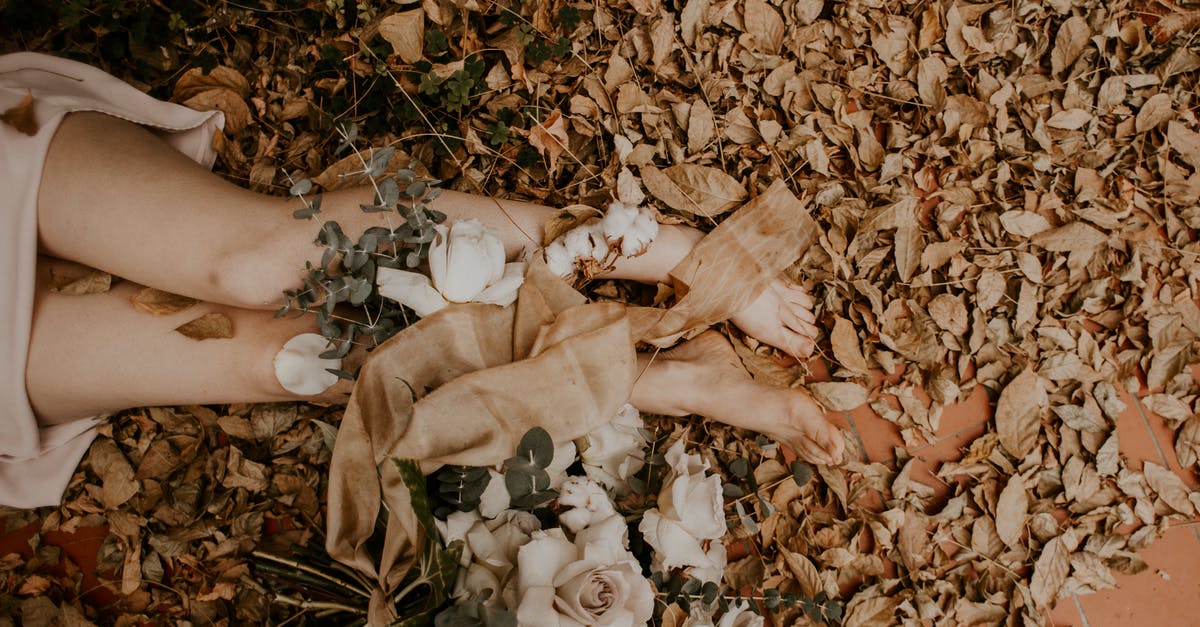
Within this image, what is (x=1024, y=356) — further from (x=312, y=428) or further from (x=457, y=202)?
(x=312, y=428)

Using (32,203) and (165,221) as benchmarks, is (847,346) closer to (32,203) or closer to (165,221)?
(165,221)

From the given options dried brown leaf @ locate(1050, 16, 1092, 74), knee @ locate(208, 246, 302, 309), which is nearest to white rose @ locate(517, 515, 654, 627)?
knee @ locate(208, 246, 302, 309)

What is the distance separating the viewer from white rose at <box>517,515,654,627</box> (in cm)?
80

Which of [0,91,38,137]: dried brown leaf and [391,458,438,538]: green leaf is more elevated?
[0,91,38,137]: dried brown leaf

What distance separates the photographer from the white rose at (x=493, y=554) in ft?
2.76

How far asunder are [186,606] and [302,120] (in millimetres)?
982

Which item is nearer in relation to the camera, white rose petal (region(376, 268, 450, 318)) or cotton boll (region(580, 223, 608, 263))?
white rose petal (region(376, 268, 450, 318))

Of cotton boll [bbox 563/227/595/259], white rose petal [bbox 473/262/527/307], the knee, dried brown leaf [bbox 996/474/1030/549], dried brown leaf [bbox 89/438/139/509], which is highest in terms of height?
white rose petal [bbox 473/262/527/307]

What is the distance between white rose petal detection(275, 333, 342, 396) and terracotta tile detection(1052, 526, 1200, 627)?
1.37m

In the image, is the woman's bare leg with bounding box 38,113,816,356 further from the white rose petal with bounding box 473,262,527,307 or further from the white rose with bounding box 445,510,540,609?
the white rose with bounding box 445,510,540,609

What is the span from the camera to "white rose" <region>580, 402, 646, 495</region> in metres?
1.08

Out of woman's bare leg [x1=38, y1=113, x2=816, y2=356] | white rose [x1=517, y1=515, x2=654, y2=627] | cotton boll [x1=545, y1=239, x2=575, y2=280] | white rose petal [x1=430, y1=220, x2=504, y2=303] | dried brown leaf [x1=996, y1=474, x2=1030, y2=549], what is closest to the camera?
white rose [x1=517, y1=515, x2=654, y2=627]

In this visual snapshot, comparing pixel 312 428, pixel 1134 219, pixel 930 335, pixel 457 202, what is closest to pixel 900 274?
pixel 930 335

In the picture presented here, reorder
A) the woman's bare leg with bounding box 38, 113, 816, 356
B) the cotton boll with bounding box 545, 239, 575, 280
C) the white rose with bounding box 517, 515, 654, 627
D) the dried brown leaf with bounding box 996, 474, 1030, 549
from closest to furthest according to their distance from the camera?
the white rose with bounding box 517, 515, 654, 627
the woman's bare leg with bounding box 38, 113, 816, 356
the cotton boll with bounding box 545, 239, 575, 280
the dried brown leaf with bounding box 996, 474, 1030, 549
